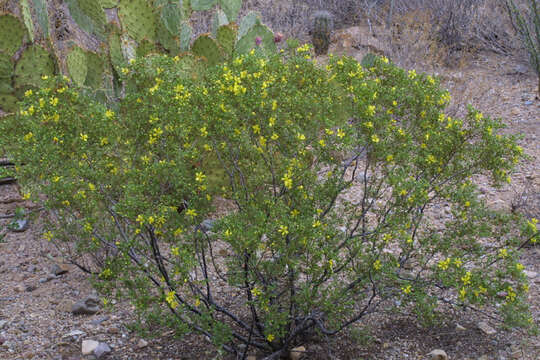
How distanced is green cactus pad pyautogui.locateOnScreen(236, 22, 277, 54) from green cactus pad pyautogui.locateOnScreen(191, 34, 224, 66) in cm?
33

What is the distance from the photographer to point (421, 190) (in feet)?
8.58

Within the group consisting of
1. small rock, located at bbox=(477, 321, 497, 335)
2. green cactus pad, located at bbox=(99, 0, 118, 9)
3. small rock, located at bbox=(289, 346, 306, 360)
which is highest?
green cactus pad, located at bbox=(99, 0, 118, 9)

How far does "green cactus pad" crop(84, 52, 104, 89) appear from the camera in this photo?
5.07 meters

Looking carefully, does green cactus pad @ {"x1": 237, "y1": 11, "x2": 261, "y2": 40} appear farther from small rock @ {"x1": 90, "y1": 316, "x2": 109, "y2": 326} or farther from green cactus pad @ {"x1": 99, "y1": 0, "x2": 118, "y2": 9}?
small rock @ {"x1": 90, "y1": 316, "x2": 109, "y2": 326}

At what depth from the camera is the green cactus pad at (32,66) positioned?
5016mm

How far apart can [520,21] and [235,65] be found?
15.7ft

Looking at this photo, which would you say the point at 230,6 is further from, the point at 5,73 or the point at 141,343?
the point at 141,343

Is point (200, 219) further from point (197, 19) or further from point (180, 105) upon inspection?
point (197, 19)

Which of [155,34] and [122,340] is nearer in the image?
[122,340]

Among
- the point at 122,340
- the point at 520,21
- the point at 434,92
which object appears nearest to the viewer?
the point at 434,92

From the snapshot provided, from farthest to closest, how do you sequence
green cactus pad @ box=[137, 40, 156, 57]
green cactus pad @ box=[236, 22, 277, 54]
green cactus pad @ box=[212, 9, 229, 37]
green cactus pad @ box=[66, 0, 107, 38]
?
green cactus pad @ box=[212, 9, 229, 37]
green cactus pad @ box=[236, 22, 277, 54]
green cactus pad @ box=[66, 0, 107, 38]
green cactus pad @ box=[137, 40, 156, 57]

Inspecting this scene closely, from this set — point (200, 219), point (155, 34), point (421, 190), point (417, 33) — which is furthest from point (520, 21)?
point (200, 219)

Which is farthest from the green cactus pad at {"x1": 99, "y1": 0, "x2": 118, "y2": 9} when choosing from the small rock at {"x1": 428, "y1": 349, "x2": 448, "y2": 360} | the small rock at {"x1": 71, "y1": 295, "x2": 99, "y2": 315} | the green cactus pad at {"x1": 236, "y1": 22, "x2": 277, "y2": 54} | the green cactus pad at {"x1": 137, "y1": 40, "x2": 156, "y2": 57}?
the small rock at {"x1": 428, "y1": 349, "x2": 448, "y2": 360}

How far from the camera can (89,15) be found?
17.5ft
